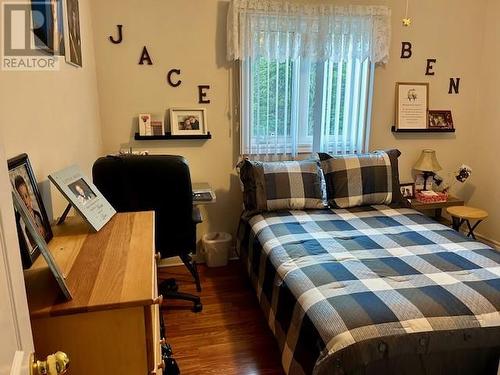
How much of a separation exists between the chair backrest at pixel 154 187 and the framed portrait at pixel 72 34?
550 millimetres

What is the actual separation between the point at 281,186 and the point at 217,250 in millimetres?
808

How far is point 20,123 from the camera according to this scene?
49.8 inches

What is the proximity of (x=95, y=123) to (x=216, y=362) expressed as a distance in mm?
1757

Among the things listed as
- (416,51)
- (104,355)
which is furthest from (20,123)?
(416,51)

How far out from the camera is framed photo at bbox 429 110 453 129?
3457 mm

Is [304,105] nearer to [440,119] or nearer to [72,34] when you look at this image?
[440,119]

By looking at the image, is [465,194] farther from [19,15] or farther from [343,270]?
[19,15]

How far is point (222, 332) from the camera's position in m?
2.33

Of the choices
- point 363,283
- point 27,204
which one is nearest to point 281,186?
point 363,283

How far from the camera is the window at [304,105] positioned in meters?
3.04

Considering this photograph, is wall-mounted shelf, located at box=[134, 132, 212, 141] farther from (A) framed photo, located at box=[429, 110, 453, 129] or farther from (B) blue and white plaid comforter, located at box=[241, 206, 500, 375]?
(A) framed photo, located at box=[429, 110, 453, 129]

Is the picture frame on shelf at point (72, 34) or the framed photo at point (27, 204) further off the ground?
the picture frame on shelf at point (72, 34)

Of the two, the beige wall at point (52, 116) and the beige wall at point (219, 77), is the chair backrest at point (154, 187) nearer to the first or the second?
the beige wall at point (52, 116)

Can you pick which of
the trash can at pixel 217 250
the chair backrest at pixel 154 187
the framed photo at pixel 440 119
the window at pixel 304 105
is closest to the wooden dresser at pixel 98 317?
the chair backrest at pixel 154 187
